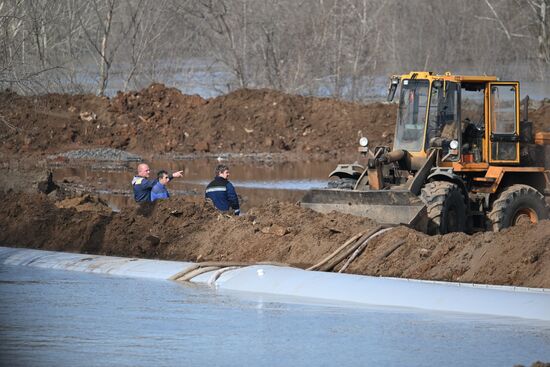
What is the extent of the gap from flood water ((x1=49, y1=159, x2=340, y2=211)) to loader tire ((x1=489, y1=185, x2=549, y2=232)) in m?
6.72

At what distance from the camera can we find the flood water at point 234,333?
10.7 meters

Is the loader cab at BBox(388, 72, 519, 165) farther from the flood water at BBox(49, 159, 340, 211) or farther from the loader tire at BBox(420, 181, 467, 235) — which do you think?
the flood water at BBox(49, 159, 340, 211)

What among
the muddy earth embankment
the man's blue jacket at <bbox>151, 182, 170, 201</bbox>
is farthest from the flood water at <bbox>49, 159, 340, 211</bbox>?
the man's blue jacket at <bbox>151, 182, 170, 201</bbox>

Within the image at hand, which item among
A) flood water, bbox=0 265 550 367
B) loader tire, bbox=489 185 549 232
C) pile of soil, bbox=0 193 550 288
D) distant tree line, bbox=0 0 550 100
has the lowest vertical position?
flood water, bbox=0 265 550 367

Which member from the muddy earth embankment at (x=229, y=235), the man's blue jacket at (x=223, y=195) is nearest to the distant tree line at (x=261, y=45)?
the muddy earth embankment at (x=229, y=235)

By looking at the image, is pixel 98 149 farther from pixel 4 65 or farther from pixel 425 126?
pixel 425 126

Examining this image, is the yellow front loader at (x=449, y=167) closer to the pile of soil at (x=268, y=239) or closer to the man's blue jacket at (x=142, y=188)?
the pile of soil at (x=268, y=239)

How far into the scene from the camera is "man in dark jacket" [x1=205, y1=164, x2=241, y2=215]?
1778 centimetres

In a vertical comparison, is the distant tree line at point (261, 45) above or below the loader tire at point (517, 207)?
above

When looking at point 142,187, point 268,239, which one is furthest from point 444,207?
point 142,187

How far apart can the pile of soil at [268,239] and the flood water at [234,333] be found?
1.67 m

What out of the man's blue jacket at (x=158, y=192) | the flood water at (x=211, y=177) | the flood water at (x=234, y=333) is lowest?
the flood water at (x=234, y=333)

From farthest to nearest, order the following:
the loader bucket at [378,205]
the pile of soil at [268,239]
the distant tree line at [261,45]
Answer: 1. the distant tree line at [261,45]
2. the loader bucket at [378,205]
3. the pile of soil at [268,239]

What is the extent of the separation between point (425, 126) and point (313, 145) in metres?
18.5
